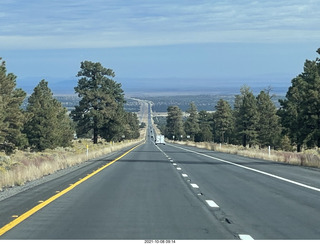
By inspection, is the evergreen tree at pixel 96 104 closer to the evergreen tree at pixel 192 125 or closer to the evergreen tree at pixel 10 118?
the evergreen tree at pixel 10 118

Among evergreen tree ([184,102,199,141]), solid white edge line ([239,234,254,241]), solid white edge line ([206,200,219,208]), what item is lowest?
solid white edge line ([206,200,219,208])

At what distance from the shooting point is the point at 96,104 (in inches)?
3167

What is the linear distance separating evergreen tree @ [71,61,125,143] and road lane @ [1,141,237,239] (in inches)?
2512

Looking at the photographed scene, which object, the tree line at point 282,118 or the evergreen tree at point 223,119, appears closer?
the tree line at point 282,118

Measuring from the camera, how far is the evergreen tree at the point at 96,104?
7925 cm

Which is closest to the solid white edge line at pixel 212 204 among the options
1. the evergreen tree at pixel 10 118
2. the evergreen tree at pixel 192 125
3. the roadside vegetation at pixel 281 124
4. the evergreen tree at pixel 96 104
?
the roadside vegetation at pixel 281 124

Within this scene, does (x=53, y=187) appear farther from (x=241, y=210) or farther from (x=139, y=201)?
(x=241, y=210)

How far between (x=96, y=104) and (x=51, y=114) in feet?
88.3

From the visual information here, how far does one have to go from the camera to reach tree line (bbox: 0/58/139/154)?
51.1m

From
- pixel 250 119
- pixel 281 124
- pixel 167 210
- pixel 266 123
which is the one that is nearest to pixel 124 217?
pixel 167 210

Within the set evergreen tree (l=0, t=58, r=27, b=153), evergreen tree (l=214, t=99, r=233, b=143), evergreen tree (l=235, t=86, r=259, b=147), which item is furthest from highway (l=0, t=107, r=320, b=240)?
evergreen tree (l=214, t=99, r=233, b=143)

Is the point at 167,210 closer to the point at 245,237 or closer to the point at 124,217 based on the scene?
the point at 124,217

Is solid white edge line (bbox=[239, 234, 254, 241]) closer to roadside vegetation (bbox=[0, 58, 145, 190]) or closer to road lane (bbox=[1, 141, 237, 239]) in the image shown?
road lane (bbox=[1, 141, 237, 239])

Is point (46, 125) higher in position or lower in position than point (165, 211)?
higher
